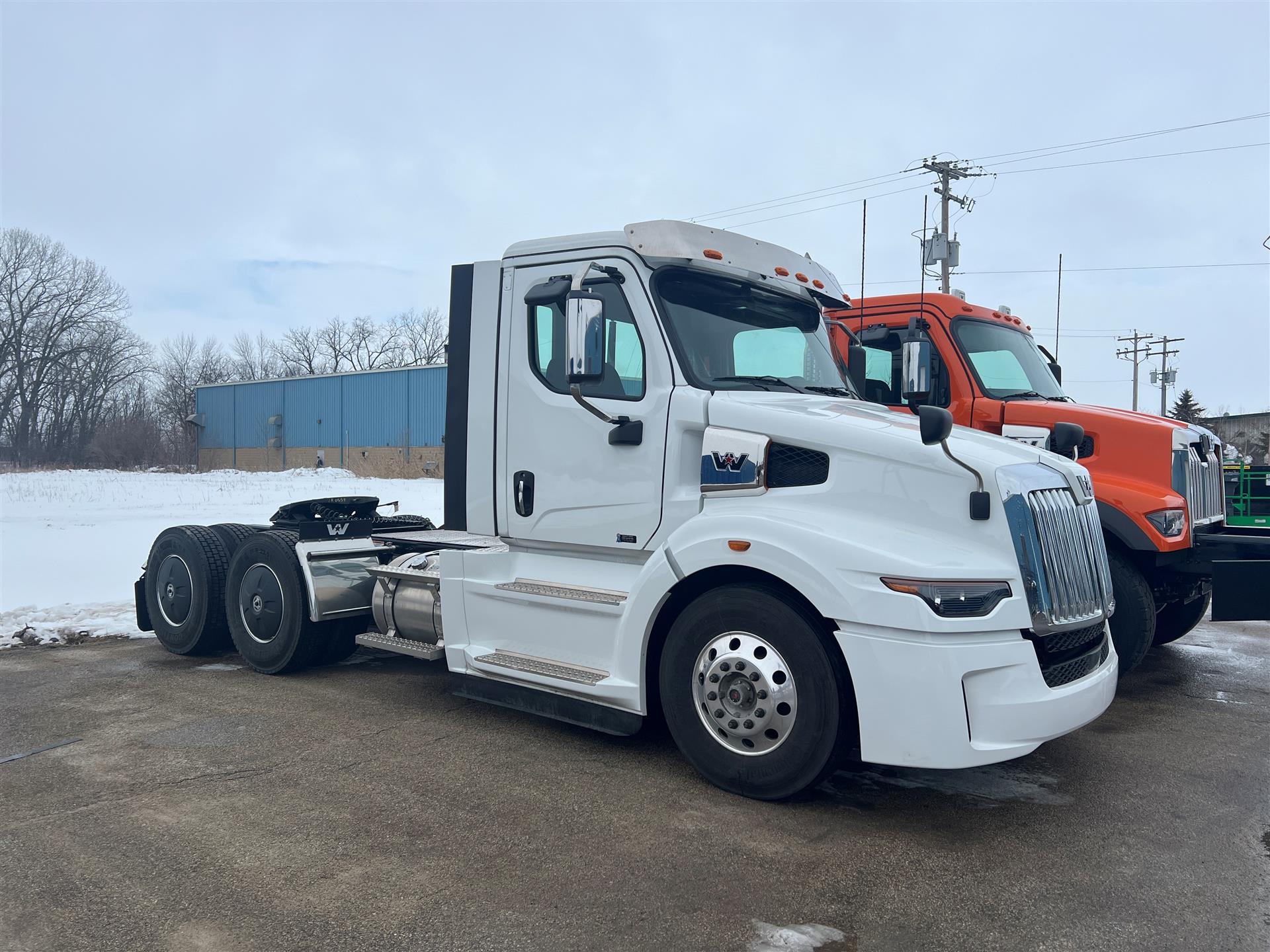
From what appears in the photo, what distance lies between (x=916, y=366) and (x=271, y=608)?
4.82 meters

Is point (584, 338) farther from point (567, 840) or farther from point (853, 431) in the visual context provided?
point (567, 840)

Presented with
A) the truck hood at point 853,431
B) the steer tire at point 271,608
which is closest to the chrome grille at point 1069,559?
the truck hood at point 853,431

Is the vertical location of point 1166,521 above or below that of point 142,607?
above

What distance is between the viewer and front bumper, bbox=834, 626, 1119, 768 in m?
3.65

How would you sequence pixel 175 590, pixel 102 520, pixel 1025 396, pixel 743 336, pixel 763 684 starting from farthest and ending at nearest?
pixel 102 520, pixel 175 590, pixel 1025 396, pixel 743 336, pixel 763 684

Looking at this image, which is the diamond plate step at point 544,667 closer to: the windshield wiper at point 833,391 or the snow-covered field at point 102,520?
the windshield wiper at point 833,391

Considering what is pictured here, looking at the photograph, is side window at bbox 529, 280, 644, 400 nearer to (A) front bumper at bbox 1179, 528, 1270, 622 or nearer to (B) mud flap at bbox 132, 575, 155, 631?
(A) front bumper at bbox 1179, 528, 1270, 622

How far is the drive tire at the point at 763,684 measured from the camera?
3.92m

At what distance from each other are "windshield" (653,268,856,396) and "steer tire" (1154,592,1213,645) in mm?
4288

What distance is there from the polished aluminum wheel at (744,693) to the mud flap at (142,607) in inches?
216

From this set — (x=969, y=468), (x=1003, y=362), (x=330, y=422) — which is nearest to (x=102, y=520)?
(x=1003, y=362)

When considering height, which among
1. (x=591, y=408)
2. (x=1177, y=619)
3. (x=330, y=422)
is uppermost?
(x=330, y=422)

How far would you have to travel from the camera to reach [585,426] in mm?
4957

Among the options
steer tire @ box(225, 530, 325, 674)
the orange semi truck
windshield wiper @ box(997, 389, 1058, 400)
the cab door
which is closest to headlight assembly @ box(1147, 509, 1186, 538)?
the orange semi truck
